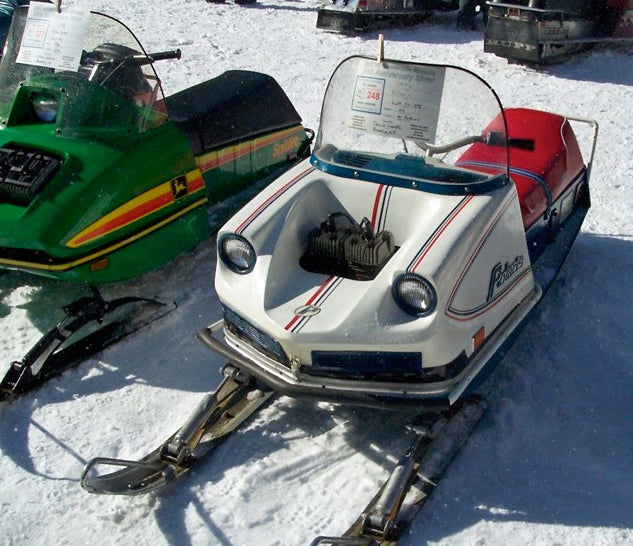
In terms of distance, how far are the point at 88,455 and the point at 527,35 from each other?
21.8ft

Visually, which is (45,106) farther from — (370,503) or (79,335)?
(370,503)

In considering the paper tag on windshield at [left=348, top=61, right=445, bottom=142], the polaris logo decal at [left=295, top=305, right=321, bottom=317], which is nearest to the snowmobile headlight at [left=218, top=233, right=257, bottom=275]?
the polaris logo decal at [left=295, top=305, right=321, bottom=317]

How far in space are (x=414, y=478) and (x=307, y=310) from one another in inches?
31.2

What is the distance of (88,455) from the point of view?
3.62 meters

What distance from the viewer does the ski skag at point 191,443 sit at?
329 centimetres

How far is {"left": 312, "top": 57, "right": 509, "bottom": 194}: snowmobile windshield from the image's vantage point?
3840 millimetres

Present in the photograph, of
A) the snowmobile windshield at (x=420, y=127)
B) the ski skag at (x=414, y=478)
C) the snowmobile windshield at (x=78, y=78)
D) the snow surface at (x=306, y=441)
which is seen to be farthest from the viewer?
the snowmobile windshield at (x=78, y=78)

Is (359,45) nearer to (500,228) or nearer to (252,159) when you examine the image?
(252,159)

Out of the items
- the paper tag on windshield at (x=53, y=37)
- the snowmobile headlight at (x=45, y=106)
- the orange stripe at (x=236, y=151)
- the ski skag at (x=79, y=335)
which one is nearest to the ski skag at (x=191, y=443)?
the ski skag at (x=79, y=335)

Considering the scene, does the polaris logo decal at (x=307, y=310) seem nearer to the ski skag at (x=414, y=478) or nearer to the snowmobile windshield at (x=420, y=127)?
the ski skag at (x=414, y=478)

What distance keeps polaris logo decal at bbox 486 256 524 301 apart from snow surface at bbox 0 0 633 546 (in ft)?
1.82

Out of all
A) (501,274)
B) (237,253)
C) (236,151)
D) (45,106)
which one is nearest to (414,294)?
(501,274)

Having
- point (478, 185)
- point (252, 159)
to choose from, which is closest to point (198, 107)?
point (252, 159)

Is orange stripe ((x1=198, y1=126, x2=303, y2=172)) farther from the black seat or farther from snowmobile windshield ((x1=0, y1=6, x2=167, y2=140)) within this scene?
snowmobile windshield ((x1=0, y1=6, x2=167, y2=140))
